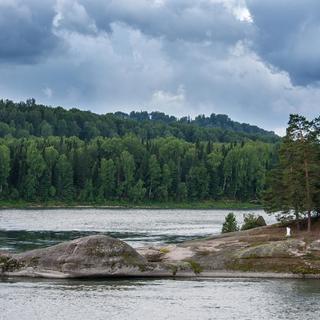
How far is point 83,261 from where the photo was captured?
5831cm

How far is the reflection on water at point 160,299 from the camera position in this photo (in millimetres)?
43688

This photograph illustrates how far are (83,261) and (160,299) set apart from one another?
11.5 metres

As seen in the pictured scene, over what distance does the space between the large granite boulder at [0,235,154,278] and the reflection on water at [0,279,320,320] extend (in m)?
1.53

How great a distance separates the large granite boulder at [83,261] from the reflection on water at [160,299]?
153 centimetres

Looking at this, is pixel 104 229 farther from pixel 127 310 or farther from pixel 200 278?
pixel 127 310

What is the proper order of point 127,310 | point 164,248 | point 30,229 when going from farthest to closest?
point 30,229
point 164,248
point 127,310

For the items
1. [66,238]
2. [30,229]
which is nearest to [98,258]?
[66,238]

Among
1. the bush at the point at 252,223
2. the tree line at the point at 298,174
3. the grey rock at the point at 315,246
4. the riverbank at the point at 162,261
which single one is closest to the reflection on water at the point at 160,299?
the riverbank at the point at 162,261

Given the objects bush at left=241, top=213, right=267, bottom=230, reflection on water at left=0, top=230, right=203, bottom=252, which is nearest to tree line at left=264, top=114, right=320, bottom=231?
bush at left=241, top=213, right=267, bottom=230

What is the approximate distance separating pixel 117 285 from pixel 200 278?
7.88m

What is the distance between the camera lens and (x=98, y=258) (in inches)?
2307

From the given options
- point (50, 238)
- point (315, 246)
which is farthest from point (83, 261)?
point (50, 238)

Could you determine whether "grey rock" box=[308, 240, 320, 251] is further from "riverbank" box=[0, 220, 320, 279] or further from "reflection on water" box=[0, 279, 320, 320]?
"reflection on water" box=[0, 279, 320, 320]

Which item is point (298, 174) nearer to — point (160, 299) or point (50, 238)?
point (160, 299)
